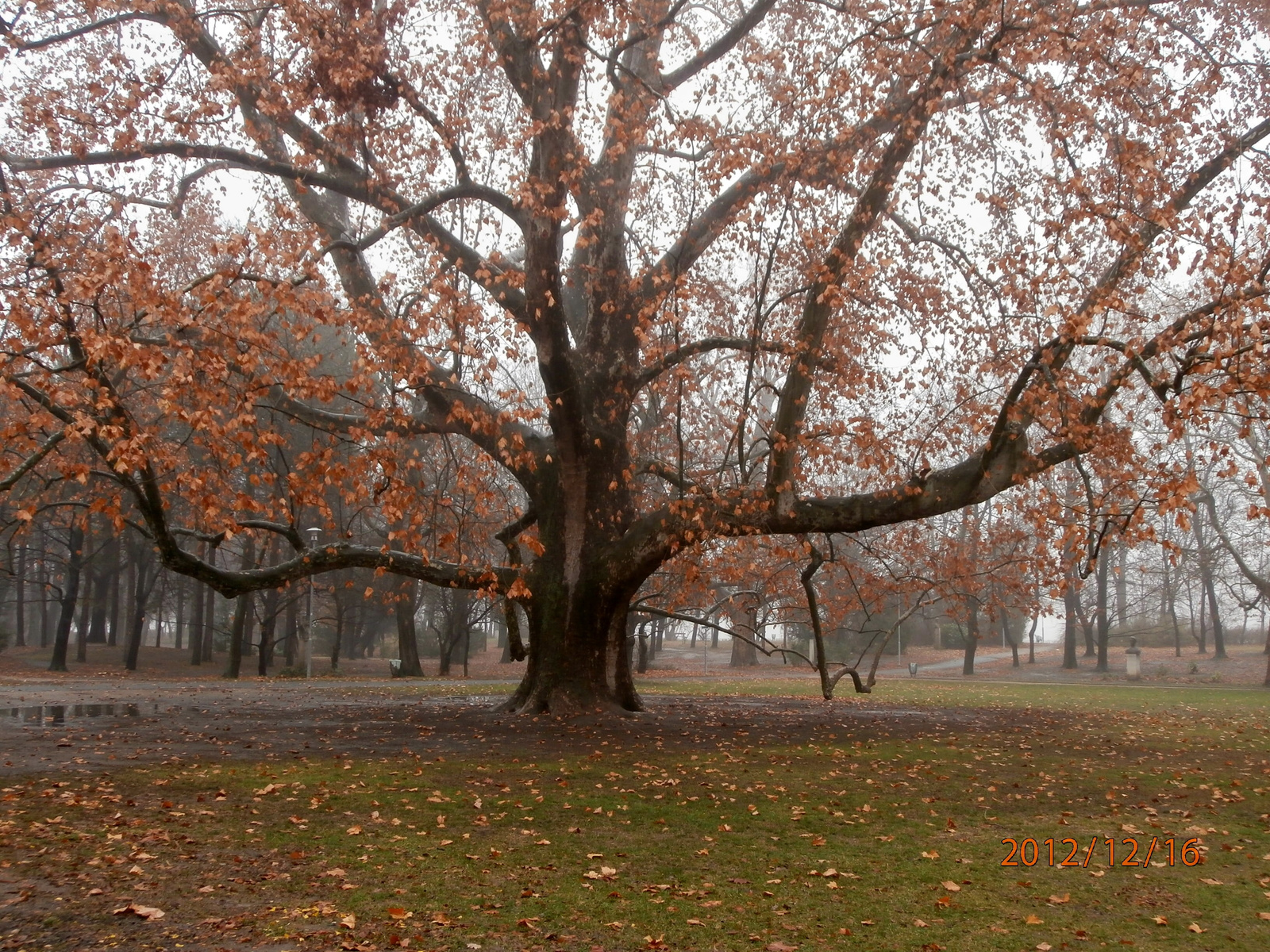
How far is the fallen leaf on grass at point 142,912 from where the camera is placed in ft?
17.2

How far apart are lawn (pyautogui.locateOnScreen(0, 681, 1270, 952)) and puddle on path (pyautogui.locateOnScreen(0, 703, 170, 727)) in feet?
18.4

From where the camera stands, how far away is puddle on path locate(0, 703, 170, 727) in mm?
A: 14000

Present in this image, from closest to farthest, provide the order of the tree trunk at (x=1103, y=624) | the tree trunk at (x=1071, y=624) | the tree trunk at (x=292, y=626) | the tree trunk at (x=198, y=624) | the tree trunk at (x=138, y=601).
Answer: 1. the tree trunk at (x=138, y=601)
2. the tree trunk at (x=292, y=626)
3. the tree trunk at (x=198, y=624)
4. the tree trunk at (x=1103, y=624)
5. the tree trunk at (x=1071, y=624)

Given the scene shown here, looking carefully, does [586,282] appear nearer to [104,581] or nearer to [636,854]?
[636,854]

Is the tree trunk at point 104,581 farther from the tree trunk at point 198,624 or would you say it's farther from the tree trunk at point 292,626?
the tree trunk at point 292,626

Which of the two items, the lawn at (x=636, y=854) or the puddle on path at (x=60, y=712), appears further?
the puddle on path at (x=60, y=712)

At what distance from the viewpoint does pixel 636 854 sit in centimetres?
695

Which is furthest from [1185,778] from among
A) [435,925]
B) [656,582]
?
[656,582]

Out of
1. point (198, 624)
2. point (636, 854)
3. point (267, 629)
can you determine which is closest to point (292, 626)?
point (198, 624)

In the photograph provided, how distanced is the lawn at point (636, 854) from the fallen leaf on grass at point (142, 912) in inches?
0.5

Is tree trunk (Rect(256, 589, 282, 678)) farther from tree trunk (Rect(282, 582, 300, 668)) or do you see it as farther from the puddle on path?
the puddle on path

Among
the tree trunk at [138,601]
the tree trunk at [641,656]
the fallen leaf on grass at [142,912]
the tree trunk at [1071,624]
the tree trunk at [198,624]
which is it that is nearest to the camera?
the fallen leaf on grass at [142,912]

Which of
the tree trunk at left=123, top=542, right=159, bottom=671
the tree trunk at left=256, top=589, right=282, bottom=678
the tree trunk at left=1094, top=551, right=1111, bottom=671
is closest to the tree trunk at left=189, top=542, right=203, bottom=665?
the tree trunk at left=123, top=542, right=159, bottom=671

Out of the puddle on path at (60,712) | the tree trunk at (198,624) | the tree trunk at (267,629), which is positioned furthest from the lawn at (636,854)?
the tree trunk at (198,624)
